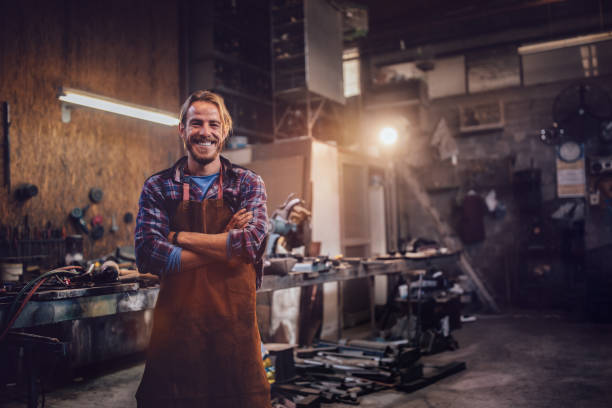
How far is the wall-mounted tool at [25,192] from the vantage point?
4477mm

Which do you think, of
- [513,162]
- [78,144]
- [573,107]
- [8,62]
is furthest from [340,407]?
[573,107]

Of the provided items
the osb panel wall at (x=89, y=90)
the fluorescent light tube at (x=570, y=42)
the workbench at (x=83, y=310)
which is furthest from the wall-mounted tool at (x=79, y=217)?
the fluorescent light tube at (x=570, y=42)

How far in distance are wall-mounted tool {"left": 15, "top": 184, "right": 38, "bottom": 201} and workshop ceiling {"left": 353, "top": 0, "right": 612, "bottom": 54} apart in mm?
5518

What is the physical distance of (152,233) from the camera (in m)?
1.68

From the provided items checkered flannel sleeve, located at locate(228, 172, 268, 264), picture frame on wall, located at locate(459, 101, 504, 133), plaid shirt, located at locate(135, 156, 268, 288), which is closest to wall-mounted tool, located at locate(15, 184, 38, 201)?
plaid shirt, located at locate(135, 156, 268, 288)

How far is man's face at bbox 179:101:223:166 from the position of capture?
5.67 ft

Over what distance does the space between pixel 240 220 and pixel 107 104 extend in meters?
3.33

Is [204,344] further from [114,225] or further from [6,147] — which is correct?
[114,225]

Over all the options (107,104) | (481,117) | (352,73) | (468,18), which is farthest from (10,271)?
(468,18)

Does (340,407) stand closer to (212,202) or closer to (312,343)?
(312,343)

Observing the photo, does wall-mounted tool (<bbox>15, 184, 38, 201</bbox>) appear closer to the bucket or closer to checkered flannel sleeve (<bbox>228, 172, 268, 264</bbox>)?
the bucket

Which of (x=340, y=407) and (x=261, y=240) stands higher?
(x=261, y=240)

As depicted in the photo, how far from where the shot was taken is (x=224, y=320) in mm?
1688

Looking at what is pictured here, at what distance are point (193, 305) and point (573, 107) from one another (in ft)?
24.9
